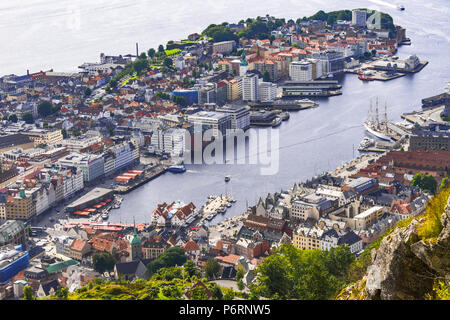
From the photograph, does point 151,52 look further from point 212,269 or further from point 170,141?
point 212,269

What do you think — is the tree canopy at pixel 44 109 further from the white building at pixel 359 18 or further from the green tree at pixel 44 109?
the white building at pixel 359 18

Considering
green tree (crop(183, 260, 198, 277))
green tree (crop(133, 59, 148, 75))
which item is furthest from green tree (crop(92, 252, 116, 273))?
green tree (crop(133, 59, 148, 75))

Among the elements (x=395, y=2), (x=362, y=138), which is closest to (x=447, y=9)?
(x=395, y=2)

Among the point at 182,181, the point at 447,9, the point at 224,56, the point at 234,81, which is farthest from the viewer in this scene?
the point at 447,9

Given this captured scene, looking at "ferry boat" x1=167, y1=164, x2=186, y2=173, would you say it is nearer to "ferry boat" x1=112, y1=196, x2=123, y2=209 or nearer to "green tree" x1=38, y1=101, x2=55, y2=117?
"ferry boat" x1=112, y1=196, x2=123, y2=209

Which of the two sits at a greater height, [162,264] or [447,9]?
[447,9]
